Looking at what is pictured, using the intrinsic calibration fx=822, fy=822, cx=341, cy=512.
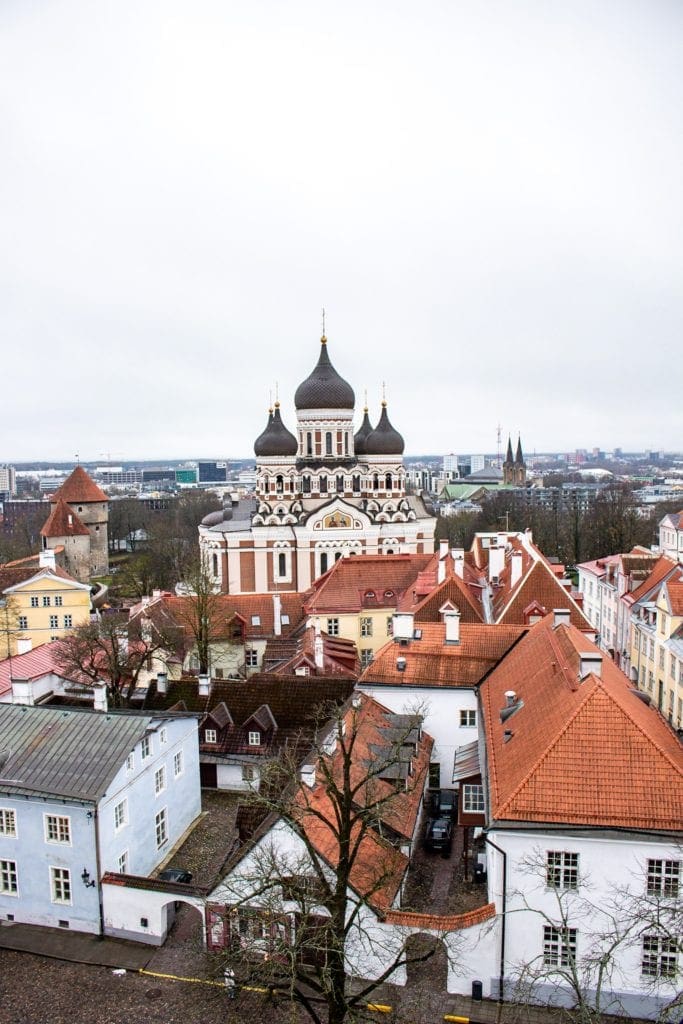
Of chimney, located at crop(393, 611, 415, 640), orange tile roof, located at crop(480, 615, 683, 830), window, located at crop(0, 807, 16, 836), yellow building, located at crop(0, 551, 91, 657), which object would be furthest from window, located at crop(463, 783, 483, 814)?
yellow building, located at crop(0, 551, 91, 657)

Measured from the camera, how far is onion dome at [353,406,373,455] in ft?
228

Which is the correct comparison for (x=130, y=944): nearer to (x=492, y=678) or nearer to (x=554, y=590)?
(x=492, y=678)

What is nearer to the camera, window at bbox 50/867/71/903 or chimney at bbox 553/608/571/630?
window at bbox 50/867/71/903

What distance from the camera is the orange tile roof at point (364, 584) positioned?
137 feet

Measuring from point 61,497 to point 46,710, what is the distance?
198ft

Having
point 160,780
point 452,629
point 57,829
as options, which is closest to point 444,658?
point 452,629

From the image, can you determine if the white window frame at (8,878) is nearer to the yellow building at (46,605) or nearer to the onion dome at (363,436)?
the yellow building at (46,605)

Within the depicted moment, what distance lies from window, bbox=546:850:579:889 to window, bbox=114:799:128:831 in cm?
1078

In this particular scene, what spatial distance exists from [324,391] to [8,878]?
2020 inches

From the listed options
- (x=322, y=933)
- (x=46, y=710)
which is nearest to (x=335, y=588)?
(x=46, y=710)

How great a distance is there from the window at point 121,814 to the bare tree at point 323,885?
3.73 meters

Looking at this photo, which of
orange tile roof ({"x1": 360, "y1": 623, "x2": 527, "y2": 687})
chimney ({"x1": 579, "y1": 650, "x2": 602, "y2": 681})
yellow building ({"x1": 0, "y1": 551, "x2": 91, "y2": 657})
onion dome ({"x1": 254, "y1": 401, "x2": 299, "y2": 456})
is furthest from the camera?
onion dome ({"x1": 254, "y1": 401, "x2": 299, "y2": 456})

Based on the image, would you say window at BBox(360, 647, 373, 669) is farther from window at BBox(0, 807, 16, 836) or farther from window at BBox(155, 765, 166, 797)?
window at BBox(0, 807, 16, 836)

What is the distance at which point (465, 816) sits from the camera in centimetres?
2194
